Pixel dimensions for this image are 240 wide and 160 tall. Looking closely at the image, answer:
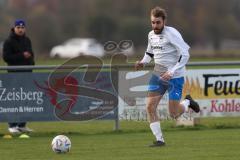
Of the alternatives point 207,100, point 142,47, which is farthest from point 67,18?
point 207,100

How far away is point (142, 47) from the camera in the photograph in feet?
148

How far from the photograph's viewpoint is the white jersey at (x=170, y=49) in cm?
1246

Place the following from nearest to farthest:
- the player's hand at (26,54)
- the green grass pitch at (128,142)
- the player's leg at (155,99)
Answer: the green grass pitch at (128,142) < the player's leg at (155,99) < the player's hand at (26,54)

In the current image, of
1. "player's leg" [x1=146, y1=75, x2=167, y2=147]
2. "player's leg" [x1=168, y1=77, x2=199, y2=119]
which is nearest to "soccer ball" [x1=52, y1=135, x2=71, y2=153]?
"player's leg" [x1=146, y1=75, x2=167, y2=147]

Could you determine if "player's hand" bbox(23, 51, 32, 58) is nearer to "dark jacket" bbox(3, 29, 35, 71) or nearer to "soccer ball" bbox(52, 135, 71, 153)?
"dark jacket" bbox(3, 29, 35, 71)

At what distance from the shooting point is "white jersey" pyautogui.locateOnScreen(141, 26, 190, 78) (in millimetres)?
12461

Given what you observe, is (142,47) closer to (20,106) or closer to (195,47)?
(195,47)

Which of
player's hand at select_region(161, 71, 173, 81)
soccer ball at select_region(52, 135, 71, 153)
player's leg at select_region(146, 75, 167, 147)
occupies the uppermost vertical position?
player's hand at select_region(161, 71, 173, 81)

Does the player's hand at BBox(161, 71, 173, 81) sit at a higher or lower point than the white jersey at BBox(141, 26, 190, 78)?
lower

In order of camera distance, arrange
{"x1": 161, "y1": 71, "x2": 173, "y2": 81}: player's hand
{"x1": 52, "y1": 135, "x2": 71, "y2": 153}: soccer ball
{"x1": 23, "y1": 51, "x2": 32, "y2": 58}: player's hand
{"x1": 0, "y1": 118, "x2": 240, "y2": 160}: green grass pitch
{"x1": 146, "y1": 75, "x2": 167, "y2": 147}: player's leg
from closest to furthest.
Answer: {"x1": 0, "y1": 118, "x2": 240, "y2": 160}: green grass pitch < {"x1": 52, "y1": 135, "x2": 71, "y2": 153}: soccer ball < {"x1": 161, "y1": 71, "x2": 173, "y2": 81}: player's hand < {"x1": 146, "y1": 75, "x2": 167, "y2": 147}: player's leg < {"x1": 23, "y1": 51, "x2": 32, "y2": 58}: player's hand

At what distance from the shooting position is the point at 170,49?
12656mm

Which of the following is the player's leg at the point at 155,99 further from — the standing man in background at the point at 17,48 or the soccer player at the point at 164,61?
the standing man in background at the point at 17,48

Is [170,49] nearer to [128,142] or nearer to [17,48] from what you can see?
[128,142]

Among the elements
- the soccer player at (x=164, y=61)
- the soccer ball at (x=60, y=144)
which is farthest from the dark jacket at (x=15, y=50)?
the soccer ball at (x=60, y=144)
